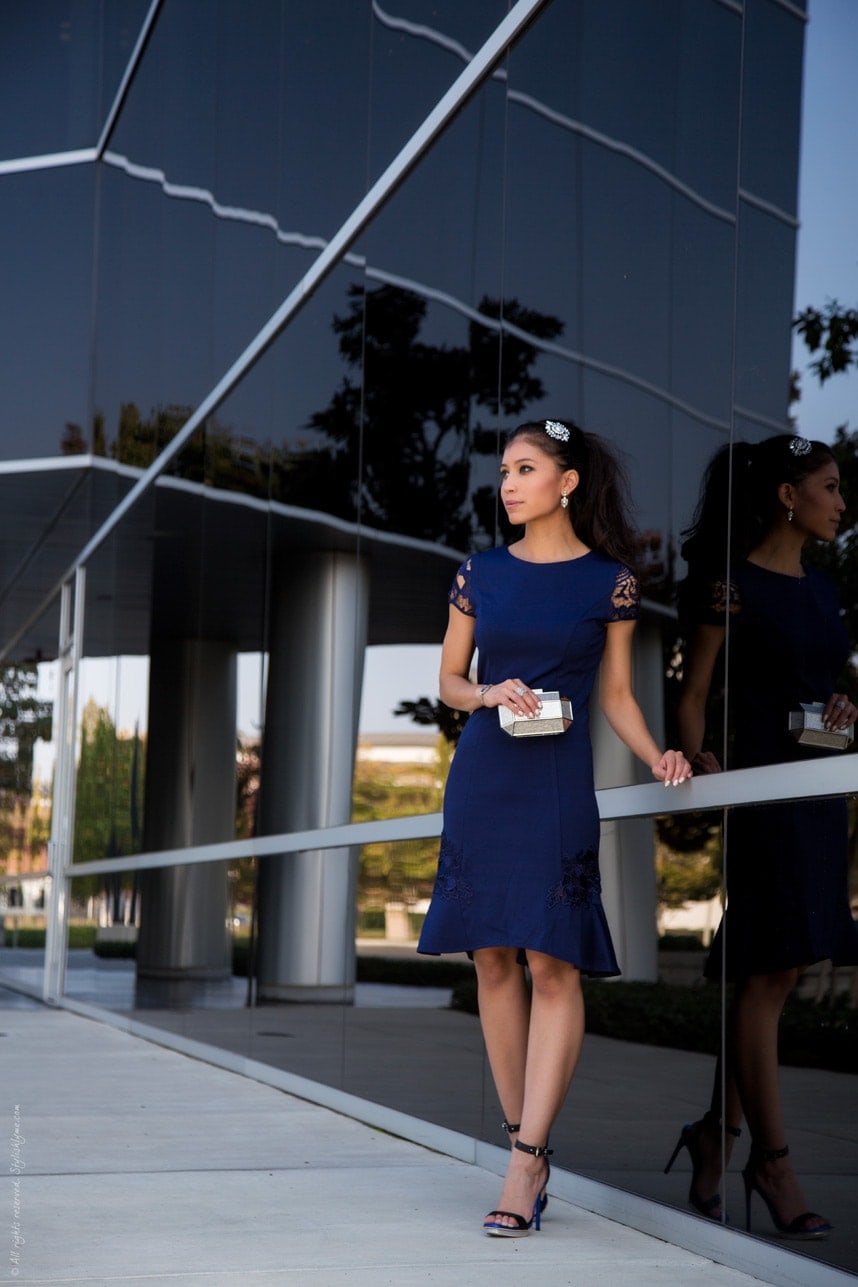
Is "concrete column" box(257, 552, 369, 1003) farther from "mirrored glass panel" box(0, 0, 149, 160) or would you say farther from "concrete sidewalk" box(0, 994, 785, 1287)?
"mirrored glass panel" box(0, 0, 149, 160)

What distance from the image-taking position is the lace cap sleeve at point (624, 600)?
3477 millimetres

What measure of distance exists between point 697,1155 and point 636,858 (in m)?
0.64

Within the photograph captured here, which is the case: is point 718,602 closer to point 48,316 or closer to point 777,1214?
point 777,1214

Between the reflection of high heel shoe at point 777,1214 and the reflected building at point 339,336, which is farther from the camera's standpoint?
the reflected building at point 339,336

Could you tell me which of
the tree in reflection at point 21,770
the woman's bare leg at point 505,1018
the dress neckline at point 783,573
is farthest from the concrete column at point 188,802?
the tree in reflection at point 21,770

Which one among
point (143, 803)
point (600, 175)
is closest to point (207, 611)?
point (143, 803)

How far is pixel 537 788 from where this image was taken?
345 cm

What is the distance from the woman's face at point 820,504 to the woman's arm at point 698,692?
36 cm

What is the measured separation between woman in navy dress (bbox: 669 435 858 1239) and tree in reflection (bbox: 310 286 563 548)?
1.21m

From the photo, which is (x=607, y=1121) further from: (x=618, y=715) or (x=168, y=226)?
(x=168, y=226)

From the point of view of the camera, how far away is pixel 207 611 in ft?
26.6

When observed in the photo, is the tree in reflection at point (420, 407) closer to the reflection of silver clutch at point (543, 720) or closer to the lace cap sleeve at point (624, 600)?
the lace cap sleeve at point (624, 600)

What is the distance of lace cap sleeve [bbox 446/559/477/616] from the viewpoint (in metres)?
3.69

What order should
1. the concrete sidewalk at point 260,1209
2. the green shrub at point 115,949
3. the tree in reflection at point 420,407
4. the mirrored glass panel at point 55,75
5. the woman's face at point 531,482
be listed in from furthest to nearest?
1. the mirrored glass panel at point 55,75
2. the green shrub at point 115,949
3. the tree in reflection at point 420,407
4. the woman's face at point 531,482
5. the concrete sidewalk at point 260,1209
